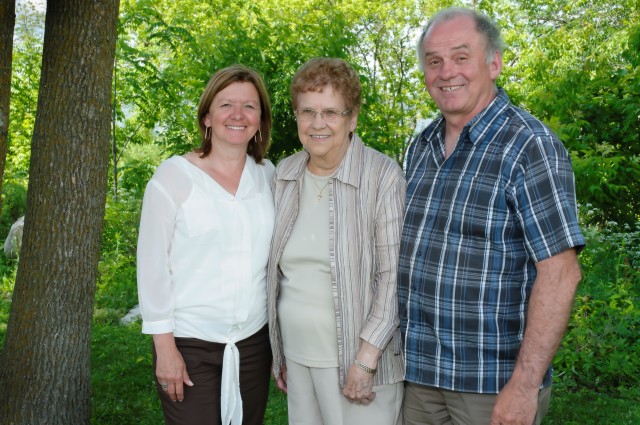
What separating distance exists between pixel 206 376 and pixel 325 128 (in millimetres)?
1138

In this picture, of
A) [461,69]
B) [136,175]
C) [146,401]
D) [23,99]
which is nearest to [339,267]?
[461,69]

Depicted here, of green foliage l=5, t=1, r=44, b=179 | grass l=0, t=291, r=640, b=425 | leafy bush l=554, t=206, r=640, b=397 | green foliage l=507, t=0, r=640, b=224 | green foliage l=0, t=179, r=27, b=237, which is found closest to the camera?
grass l=0, t=291, r=640, b=425

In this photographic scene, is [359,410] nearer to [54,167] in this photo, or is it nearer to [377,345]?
[377,345]

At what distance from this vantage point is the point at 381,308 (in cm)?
241

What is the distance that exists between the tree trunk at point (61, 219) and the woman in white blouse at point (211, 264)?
40.4 inches

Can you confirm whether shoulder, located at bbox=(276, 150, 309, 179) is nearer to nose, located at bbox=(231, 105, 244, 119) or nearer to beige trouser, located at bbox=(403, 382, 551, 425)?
nose, located at bbox=(231, 105, 244, 119)

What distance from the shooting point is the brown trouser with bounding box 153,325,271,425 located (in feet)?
8.64

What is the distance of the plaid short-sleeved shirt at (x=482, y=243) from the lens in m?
2.07

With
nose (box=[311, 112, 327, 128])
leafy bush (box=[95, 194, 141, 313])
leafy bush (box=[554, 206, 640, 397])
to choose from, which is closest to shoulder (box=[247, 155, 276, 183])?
nose (box=[311, 112, 327, 128])

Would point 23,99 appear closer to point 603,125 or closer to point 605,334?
point 603,125

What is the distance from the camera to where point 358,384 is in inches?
95.3

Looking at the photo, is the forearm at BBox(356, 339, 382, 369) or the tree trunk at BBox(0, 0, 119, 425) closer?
the forearm at BBox(356, 339, 382, 369)

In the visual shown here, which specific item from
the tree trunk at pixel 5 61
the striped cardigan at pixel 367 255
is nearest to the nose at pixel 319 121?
the striped cardigan at pixel 367 255

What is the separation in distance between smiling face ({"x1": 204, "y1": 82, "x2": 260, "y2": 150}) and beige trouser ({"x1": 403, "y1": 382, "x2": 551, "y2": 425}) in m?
1.24
